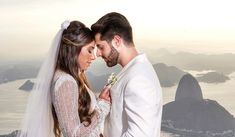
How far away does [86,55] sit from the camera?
114 inches

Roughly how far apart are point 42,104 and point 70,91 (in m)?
0.29

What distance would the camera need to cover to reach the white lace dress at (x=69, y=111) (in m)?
2.81

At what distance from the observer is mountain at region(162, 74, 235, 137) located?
8.41 meters

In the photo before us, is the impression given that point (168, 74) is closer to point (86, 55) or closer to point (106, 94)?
point (86, 55)

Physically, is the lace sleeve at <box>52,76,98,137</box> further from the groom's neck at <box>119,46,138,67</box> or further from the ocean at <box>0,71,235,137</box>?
the ocean at <box>0,71,235,137</box>

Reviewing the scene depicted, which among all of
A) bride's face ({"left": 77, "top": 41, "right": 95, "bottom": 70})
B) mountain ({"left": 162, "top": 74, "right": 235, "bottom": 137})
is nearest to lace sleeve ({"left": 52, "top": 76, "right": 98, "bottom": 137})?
bride's face ({"left": 77, "top": 41, "right": 95, "bottom": 70})

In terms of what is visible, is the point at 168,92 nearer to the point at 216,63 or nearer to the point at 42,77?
the point at 216,63

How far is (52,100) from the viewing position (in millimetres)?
2949

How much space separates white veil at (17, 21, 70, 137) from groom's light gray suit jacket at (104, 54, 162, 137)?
0.53 metres

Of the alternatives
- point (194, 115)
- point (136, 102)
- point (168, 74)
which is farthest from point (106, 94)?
point (194, 115)

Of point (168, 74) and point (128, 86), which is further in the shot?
point (168, 74)

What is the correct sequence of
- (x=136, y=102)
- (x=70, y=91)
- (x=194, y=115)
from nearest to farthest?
(x=136, y=102), (x=70, y=91), (x=194, y=115)

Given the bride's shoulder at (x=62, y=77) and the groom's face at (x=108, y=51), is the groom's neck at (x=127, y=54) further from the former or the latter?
the bride's shoulder at (x=62, y=77)

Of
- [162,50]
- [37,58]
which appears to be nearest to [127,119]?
[37,58]
